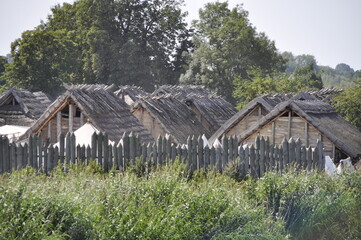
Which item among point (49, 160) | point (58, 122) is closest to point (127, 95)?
point (58, 122)

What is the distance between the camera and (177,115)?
27234 millimetres

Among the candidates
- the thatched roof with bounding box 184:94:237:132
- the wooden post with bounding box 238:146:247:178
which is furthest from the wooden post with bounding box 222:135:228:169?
the thatched roof with bounding box 184:94:237:132

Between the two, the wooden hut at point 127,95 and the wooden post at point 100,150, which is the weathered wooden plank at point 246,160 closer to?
the wooden post at point 100,150

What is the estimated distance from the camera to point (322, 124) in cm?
1870

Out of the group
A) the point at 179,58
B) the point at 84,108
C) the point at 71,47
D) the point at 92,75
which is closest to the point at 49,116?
the point at 84,108

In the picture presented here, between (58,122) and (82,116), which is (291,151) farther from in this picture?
(58,122)

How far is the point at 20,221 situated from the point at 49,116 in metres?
→ 13.6

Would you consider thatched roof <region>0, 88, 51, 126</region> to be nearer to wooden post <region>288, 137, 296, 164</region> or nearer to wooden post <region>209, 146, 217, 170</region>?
wooden post <region>209, 146, 217, 170</region>

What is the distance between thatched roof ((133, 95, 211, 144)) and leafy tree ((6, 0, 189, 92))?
23.7 metres

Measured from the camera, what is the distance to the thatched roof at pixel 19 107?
33.2 meters

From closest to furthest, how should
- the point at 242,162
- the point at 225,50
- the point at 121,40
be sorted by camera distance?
the point at 242,162
the point at 225,50
the point at 121,40

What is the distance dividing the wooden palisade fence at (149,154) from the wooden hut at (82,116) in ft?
14.5

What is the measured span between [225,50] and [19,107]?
85.7ft

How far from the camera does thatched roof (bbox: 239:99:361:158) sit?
18192 millimetres
